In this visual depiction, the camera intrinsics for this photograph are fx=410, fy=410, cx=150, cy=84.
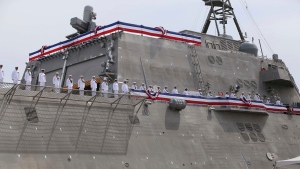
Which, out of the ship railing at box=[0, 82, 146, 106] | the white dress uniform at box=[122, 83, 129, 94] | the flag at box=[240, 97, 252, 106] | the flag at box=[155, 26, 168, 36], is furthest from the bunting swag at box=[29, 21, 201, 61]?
the ship railing at box=[0, 82, 146, 106]

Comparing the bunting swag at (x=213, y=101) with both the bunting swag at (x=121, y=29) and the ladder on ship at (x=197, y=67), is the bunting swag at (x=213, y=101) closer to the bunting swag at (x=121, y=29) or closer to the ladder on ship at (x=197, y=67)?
the ladder on ship at (x=197, y=67)

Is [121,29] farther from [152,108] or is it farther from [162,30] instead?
[152,108]

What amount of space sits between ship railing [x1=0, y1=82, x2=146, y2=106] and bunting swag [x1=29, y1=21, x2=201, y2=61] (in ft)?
14.4

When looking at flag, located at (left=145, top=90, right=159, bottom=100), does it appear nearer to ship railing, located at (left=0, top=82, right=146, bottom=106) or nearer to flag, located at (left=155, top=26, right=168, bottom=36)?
ship railing, located at (left=0, top=82, right=146, bottom=106)

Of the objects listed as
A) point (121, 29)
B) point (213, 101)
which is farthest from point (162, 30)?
point (213, 101)

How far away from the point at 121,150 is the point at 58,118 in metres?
2.81

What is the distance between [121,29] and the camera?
21031 mm

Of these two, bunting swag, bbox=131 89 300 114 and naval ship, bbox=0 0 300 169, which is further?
bunting swag, bbox=131 89 300 114

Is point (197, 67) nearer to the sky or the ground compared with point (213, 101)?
nearer to the sky

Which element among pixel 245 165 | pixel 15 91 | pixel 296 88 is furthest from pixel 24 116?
pixel 296 88

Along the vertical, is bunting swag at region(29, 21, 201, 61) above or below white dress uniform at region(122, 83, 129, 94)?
above

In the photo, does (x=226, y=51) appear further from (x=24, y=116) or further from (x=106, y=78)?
(x=24, y=116)

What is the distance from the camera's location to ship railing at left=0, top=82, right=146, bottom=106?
14.6 m

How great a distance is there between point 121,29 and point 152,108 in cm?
487
